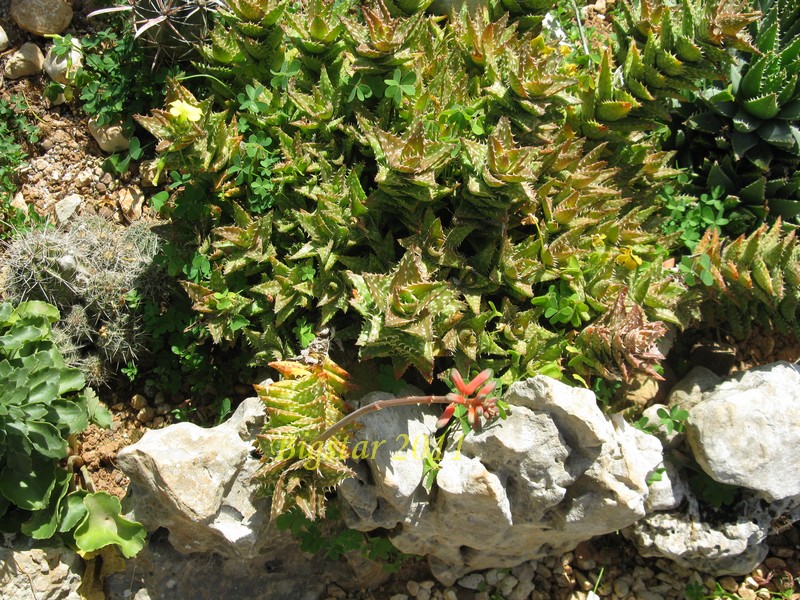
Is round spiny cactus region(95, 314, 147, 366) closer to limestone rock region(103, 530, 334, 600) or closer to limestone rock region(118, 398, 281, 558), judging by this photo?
limestone rock region(118, 398, 281, 558)

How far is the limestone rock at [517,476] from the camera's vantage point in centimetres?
327

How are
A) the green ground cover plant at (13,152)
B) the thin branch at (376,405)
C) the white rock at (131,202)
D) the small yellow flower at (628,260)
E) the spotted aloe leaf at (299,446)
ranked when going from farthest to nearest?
the white rock at (131,202), the green ground cover plant at (13,152), the small yellow flower at (628,260), the spotted aloe leaf at (299,446), the thin branch at (376,405)

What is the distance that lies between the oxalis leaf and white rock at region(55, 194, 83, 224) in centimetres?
174

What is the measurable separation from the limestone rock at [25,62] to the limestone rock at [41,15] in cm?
11

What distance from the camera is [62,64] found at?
4562 mm

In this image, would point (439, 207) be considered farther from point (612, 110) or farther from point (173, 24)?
point (173, 24)

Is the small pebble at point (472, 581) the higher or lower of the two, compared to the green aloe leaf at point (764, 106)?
lower

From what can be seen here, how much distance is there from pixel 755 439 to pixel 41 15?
4.83 meters

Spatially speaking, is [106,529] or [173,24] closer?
[106,529]

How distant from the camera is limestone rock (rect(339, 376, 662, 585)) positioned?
327 cm

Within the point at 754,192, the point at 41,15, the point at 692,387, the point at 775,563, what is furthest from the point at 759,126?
the point at 41,15

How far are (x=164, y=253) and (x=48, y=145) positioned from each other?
1.34 meters

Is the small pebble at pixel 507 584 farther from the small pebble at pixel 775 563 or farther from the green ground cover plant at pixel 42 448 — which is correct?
the green ground cover plant at pixel 42 448

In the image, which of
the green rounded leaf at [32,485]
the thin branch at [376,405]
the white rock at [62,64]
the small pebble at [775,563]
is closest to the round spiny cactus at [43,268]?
the green rounded leaf at [32,485]
